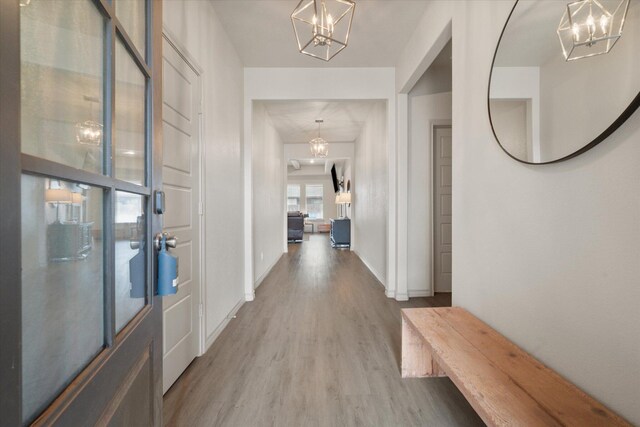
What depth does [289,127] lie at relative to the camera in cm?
591

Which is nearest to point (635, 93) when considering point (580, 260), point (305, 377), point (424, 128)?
point (580, 260)

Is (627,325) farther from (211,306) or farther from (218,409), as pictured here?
(211,306)

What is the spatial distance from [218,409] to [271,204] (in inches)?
162

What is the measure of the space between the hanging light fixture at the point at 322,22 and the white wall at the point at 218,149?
0.72 metres

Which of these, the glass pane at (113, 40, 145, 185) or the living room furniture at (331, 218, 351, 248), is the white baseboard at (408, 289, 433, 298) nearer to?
the glass pane at (113, 40, 145, 185)

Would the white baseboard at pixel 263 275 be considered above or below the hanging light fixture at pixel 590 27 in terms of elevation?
below

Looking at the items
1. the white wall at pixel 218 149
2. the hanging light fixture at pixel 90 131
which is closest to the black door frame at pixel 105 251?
the hanging light fixture at pixel 90 131

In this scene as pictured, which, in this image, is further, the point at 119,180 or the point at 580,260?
the point at 580,260

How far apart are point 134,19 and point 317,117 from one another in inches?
180

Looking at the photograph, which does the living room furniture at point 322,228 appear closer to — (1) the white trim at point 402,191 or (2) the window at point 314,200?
(2) the window at point 314,200

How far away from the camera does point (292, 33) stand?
9.11ft

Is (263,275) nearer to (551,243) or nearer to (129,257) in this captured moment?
(129,257)

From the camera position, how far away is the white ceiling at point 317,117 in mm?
4590

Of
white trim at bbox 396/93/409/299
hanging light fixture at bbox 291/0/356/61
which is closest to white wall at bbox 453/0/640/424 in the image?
hanging light fixture at bbox 291/0/356/61
